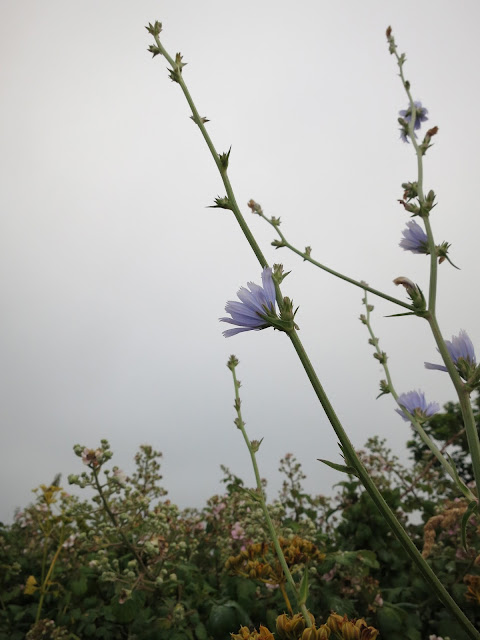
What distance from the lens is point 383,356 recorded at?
200 cm

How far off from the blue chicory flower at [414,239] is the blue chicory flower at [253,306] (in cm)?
80

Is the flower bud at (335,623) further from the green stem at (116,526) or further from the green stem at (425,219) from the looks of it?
the green stem at (116,526)

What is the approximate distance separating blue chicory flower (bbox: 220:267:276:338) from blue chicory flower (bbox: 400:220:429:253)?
0.80 metres

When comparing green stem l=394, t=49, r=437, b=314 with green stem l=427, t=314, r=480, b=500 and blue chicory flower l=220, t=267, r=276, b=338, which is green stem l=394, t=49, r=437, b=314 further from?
blue chicory flower l=220, t=267, r=276, b=338

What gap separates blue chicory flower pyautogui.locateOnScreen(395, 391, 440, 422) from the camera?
5.42 feet

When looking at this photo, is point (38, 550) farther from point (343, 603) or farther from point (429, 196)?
point (429, 196)

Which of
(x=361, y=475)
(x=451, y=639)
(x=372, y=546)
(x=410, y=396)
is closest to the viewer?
(x=361, y=475)

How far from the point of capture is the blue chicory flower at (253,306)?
103cm

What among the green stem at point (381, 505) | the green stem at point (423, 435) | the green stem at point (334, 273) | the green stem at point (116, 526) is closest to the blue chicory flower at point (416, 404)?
the green stem at point (423, 435)

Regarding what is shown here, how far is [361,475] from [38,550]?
13.4 ft

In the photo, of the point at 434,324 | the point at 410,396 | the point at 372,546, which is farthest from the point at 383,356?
the point at 372,546

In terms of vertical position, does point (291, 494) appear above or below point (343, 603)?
above

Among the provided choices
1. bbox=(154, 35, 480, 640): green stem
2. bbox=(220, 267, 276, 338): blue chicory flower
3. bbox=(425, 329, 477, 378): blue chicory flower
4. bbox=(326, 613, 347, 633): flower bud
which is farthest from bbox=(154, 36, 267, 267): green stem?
bbox=(326, 613, 347, 633): flower bud

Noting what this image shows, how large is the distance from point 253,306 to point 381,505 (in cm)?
51
